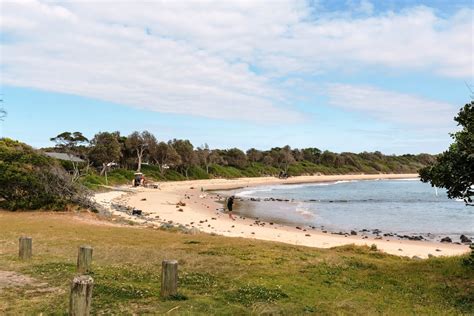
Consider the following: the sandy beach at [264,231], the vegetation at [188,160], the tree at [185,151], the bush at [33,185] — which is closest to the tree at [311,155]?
the vegetation at [188,160]

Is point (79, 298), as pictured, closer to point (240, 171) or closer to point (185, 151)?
point (185, 151)

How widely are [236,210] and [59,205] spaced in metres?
19.1

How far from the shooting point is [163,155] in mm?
88438

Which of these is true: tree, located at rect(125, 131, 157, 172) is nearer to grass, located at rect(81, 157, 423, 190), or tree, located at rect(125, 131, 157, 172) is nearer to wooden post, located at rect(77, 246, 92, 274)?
grass, located at rect(81, 157, 423, 190)

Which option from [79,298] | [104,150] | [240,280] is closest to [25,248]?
[240,280]

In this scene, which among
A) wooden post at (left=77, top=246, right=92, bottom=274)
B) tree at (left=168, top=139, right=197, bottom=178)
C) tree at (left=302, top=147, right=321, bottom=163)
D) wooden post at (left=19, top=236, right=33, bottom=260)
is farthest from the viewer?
tree at (left=302, top=147, right=321, bottom=163)

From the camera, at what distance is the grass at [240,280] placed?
8.50m

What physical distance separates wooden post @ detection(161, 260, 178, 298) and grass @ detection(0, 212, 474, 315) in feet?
0.75

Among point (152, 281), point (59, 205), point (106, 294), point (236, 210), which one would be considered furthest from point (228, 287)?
point (236, 210)

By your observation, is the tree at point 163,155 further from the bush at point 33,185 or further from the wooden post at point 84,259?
the wooden post at point 84,259

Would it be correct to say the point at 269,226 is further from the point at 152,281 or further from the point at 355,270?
the point at 152,281

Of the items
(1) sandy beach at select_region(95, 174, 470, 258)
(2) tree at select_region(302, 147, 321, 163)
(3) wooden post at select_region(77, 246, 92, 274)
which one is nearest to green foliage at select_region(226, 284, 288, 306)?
(3) wooden post at select_region(77, 246, 92, 274)

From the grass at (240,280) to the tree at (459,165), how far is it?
245 centimetres

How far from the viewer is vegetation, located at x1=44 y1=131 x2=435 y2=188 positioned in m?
74.7
